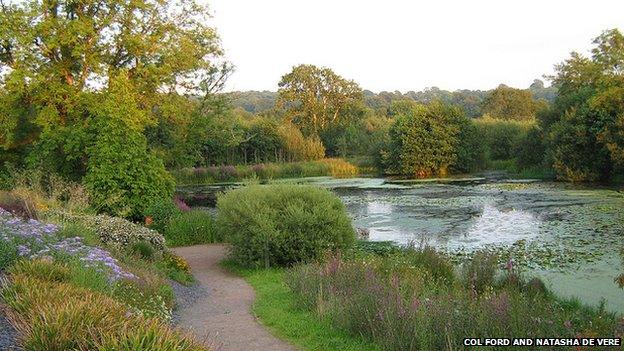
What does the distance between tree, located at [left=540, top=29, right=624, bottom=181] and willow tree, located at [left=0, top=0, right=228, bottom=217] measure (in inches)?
989

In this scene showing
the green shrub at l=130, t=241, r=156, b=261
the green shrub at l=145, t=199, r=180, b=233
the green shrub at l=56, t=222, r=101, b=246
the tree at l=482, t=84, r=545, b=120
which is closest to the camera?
the green shrub at l=56, t=222, r=101, b=246

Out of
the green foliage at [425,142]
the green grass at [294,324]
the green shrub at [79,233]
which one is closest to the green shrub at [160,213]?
the green shrub at [79,233]

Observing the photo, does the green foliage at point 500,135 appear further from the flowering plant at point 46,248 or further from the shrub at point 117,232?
the flowering plant at point 46,248

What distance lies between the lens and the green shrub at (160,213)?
19.6m

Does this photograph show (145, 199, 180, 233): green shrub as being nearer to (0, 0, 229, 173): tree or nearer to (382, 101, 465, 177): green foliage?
(0, 0, 229, 173): tree

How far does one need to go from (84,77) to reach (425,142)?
3585 centimetres

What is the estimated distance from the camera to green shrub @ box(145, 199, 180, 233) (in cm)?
1961

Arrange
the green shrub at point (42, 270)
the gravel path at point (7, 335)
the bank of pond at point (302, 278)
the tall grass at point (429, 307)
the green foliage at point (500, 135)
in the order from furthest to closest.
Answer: the green foliage at point (500, 135), the green shrub at point (42, 270), the tall grass at point (429, 307), the bank of pond at point (302, 278), the gravel path at point (7, 335)

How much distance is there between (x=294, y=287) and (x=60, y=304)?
5349 millimetres

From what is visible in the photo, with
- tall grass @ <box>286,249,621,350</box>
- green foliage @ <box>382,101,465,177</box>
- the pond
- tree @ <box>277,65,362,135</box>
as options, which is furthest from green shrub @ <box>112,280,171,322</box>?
tree @ <box>277,65,362,135</box>

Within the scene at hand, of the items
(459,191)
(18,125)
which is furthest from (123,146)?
(459,191)

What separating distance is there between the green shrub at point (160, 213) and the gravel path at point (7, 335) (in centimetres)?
1355

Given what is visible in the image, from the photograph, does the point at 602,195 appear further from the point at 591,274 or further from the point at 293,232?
the point at 293,232

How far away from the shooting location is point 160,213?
19922mm
